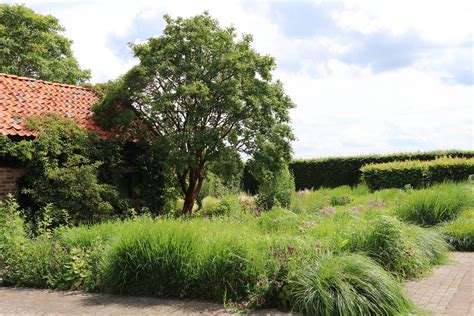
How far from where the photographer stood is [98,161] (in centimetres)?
1482

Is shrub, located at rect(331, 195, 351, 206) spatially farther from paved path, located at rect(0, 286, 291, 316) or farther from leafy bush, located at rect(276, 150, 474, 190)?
paved path, located at rect(0, 286, 291, 316)

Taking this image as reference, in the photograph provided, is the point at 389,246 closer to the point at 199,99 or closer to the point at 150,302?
the point at 150,302

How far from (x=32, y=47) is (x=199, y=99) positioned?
15273 mm

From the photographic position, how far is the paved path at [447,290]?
22.1 feet

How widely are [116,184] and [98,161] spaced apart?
166 cm

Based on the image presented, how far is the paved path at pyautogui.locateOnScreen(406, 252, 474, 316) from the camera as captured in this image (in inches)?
265

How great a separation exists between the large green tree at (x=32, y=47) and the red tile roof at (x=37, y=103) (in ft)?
31.0

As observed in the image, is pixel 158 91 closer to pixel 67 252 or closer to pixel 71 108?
pixel 71 108

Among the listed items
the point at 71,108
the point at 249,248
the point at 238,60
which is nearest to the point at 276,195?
the point at 238,60

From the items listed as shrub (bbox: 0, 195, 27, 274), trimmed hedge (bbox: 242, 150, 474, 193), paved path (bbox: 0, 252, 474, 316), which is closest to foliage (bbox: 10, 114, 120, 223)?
shrub (bbox: 0, 195, 27, 274)

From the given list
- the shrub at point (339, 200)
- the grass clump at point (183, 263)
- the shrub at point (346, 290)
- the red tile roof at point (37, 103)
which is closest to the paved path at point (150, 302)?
the grass clump at point (183, 263)

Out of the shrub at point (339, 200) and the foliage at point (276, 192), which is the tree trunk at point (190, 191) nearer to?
the foliage at point (276, 192)

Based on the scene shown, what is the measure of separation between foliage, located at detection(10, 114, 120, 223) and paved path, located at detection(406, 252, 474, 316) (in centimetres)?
921

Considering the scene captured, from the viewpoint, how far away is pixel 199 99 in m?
16.1
